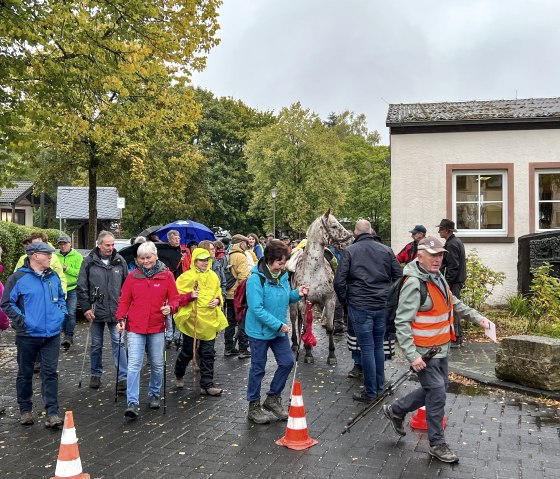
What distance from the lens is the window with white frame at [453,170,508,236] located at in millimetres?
15180

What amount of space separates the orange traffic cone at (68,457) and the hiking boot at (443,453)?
2.91 meters

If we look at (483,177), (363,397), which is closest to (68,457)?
(363,397)

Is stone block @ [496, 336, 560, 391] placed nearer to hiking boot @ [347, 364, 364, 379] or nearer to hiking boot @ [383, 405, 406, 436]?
hiking boot @ [347, 364, 364, 379]

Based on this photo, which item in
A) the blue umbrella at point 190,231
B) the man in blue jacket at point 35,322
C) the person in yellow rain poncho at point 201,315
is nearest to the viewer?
the man in blue jacket at point 35,322

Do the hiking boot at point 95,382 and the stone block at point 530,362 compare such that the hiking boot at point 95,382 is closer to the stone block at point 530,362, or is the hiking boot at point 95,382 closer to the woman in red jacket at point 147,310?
the woman in red jacket at point 147,310

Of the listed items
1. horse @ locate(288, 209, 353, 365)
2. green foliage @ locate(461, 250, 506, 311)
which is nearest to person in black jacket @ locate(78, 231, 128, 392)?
horse @ locate(288, 209, 353, 365)

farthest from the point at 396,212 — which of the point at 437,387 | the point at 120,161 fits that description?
the point at 120,161

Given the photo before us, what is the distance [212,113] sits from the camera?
51.1 meters

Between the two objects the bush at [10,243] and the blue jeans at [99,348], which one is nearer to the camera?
the blue jeans at [99,348]

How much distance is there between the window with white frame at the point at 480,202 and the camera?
15180 mm

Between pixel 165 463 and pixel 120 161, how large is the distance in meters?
21.6

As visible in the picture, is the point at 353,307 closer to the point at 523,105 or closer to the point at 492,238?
the point at 492,238

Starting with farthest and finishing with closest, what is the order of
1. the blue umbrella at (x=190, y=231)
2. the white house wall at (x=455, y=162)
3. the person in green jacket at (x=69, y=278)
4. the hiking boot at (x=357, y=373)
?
the white house wall at (x=455, y=162) → the blue umbrella at (x=190, y=231) → the person in green jacket at (x=69, y=278) → the hiking boot at (x=357, y=373)

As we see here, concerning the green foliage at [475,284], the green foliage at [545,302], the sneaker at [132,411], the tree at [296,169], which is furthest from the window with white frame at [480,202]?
the tree at [296,169]
